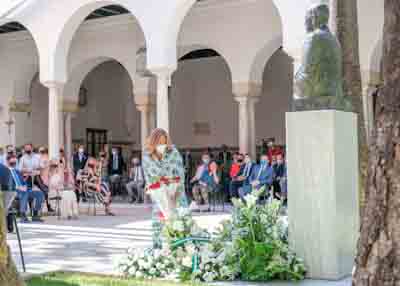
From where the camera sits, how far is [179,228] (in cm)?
644

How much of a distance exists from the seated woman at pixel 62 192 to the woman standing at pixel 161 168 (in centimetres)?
658

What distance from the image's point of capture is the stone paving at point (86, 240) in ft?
24.3

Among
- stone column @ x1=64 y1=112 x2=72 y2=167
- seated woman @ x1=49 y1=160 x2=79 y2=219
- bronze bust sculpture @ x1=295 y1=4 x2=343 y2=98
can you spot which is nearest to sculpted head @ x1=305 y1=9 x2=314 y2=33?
bronze bust sculpture @ x1=295 y1=4 x2=343 y2=98

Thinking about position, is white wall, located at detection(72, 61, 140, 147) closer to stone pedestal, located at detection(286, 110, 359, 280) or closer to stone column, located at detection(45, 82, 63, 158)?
stone column, located at detection(45, 82, 63, 158)

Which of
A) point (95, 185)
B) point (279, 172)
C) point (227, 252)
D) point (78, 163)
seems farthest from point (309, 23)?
point (78, 163)

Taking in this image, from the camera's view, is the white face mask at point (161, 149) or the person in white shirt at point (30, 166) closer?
the white face mask at point (161, 149)

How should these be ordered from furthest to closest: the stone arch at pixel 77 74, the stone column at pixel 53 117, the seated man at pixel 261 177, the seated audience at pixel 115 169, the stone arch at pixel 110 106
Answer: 1. the stone arch at pixel 110 106
2. the stone arch at pixel 77 74
3. the seated audience at pixel 115 169
4. the stone column at pixel 53 117
5. the seated man at pixel 261 177

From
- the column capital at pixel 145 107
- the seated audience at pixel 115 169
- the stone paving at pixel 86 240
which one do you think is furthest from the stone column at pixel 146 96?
the stone paving at pixel 86 240

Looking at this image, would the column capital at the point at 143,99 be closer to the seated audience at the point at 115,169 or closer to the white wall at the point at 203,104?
the seated audience at the point at 115,169

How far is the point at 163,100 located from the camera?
14.7 m

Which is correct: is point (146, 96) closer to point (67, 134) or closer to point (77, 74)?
point (77, 74)

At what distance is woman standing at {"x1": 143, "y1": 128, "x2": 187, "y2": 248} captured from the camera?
7156 millimetres

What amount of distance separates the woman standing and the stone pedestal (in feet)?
5.02

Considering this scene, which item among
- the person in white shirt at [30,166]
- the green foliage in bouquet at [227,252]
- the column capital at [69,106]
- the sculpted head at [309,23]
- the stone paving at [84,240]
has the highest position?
the column capital at [69,106]
